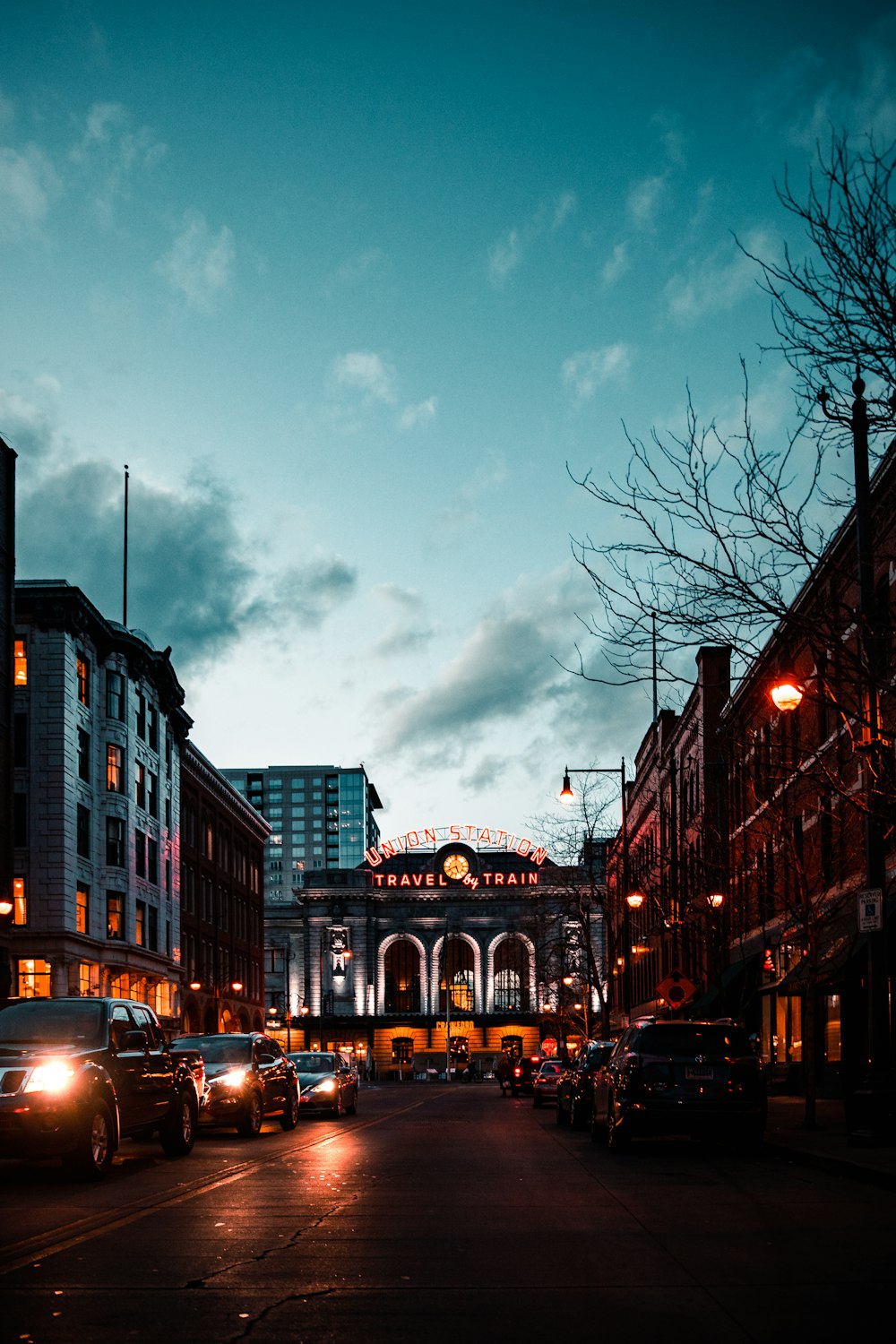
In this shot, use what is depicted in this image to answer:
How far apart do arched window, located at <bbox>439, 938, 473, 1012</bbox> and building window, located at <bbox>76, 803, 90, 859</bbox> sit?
9201 cm

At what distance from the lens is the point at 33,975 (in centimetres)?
5406

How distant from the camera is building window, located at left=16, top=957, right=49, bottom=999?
53875 mm

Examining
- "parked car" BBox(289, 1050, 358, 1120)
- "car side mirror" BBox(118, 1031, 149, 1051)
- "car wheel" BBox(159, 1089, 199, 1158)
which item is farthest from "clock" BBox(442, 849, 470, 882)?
"car side mirror" BBox(118, 1031, 149, 1051)

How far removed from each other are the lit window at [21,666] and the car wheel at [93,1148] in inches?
1568

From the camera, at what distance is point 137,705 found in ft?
216

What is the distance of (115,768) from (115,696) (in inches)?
112

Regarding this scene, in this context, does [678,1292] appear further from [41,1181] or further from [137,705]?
[137,705]

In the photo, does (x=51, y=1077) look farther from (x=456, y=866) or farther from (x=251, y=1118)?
(x=456, y=866)

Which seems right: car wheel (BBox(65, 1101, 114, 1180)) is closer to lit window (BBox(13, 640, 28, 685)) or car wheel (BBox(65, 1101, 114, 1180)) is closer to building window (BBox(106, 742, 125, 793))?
lit window (BBox(13, 640, 28, 685))

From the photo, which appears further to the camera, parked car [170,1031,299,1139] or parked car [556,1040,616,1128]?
parked car [556,1040,616,1128]

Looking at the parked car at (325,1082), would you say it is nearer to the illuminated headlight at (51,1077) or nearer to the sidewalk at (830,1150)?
the sidewalk at (830,1150)

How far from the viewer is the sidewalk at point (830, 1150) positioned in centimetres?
1608

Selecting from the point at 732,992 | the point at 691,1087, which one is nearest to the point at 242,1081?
the point at 691,1087

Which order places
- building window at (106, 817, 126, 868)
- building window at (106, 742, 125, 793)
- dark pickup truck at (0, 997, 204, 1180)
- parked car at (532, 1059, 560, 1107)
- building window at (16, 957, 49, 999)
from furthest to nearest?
building window at (106, 742, 125, 793) < building window at (106, 817, 126, 868) < building window at (16, 957, 49, 999) < parked car at (532, 1059, 560, 1107) < dark pickup truck at (0, 997, 204, 1180)
